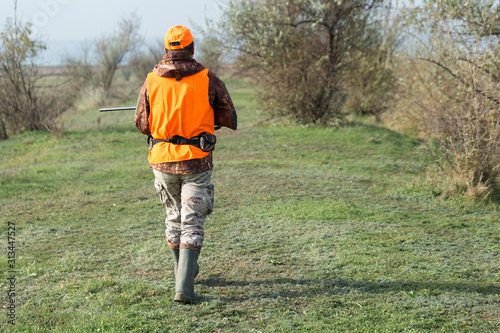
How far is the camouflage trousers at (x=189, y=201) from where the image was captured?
405 cm

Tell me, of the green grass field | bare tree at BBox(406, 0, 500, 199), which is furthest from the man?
bare tree at BBox(406, 0, 500, 199)

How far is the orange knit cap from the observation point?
13.1 ft

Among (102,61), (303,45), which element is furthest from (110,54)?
(303,45)

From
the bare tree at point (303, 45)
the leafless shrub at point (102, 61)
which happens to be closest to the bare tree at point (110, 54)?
the leafless shrub at point (102, 61)

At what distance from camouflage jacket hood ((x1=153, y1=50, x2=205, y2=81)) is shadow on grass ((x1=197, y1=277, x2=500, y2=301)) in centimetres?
189

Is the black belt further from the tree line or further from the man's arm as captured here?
the tree line

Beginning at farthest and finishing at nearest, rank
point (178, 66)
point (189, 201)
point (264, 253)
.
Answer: point (264, 253)
point (189, 201)
point (178, 66)

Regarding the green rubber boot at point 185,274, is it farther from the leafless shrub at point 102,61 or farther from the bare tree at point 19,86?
the leafless shrub at point 102,61

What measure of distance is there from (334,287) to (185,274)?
1.37 metres

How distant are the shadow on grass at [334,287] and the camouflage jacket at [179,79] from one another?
115 centimetres

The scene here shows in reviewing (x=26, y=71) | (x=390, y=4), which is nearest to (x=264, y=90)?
(x=390, y=4)

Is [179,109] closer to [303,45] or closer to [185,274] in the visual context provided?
[185,274]

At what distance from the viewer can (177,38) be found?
4.00 metres

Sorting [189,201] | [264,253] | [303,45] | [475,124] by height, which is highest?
[303,45]
